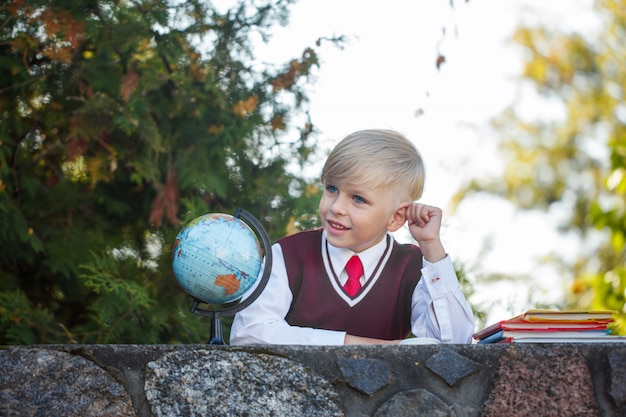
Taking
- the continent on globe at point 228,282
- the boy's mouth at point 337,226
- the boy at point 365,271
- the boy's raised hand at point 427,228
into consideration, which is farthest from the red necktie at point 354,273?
the continent on globe at point 228,282

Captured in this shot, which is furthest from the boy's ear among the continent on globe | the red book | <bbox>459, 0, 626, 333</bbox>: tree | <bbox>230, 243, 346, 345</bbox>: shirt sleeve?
<bbox>459, 0, 626, 333</bbox>: tree

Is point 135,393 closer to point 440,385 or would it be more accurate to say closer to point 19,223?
point 440,385

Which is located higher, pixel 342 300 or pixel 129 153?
pixel 129 153

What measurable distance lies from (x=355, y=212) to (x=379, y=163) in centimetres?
20

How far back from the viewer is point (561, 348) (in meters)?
2.63

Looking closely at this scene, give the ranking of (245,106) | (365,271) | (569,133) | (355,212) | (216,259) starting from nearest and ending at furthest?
(216,259)
(355,212)
(365,271)
(245,106)
(569,133)

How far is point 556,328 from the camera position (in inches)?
109

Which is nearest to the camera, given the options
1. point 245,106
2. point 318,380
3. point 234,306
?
point 318,380

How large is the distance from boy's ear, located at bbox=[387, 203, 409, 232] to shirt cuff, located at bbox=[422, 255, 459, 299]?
0.19 meters

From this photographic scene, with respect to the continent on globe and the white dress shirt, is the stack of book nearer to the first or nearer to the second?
the white dress shirt

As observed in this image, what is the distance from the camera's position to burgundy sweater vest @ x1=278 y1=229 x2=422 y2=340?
10.0 feet

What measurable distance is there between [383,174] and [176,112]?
83.5 inches

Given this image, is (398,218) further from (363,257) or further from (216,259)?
(216,259)

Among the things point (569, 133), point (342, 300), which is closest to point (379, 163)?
point (342, 300)
